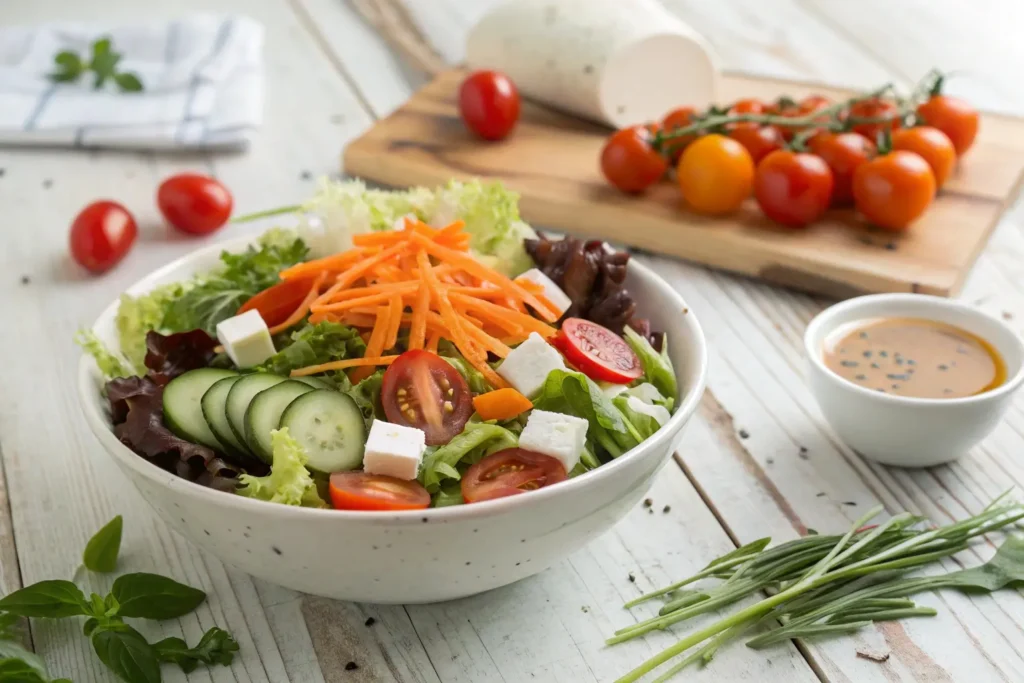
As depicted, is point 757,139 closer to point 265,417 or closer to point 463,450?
point 463,450

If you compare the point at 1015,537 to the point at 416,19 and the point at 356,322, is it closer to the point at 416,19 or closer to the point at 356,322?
the point at 356,322

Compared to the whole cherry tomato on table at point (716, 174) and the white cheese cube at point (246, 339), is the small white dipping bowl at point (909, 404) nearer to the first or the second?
the whole cherry tomato on table at point (716, 174)

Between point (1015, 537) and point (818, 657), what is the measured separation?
551 millimetres

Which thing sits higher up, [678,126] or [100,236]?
[678,126]

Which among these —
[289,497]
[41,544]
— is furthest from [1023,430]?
[41,544]

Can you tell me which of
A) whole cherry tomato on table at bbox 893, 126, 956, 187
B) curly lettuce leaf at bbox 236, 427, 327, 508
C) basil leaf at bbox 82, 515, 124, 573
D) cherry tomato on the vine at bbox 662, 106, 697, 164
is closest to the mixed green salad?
curly lettuce leaf at bbox 236, 427, 327, 508

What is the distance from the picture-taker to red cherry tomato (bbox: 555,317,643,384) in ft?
7.60

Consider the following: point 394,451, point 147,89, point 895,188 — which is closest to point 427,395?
point 394,451

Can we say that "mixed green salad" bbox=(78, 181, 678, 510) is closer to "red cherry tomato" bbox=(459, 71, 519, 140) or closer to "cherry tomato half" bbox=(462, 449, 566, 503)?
"cherry tomato half" bbox=(462, 449, 566, 503)

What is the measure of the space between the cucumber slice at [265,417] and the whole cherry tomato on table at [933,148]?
244 centimetres

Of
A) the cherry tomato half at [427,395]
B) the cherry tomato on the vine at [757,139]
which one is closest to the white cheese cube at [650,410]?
the cherry tomato half at [427,395]

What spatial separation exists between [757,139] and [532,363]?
1993 mm

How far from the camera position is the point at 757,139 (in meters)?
3.86

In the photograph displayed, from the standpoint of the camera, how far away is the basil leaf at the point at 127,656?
2.00 meters
